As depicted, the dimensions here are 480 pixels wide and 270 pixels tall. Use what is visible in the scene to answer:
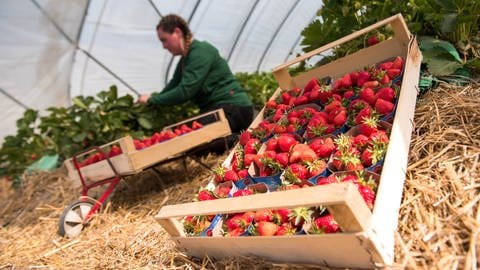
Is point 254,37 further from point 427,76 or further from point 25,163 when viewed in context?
point 427,76

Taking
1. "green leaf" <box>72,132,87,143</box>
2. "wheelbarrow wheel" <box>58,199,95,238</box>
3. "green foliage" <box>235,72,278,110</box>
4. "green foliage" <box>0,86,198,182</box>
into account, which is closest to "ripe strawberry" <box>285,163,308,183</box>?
"wheelbarrow wheel" <box>58,199,95,238</box>

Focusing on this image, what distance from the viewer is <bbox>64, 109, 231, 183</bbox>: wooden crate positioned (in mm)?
2765

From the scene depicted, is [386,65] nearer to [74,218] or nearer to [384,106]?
[384,106]

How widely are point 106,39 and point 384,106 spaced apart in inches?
186

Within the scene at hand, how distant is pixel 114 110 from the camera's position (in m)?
4.23

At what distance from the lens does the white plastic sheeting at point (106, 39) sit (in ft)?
17.4

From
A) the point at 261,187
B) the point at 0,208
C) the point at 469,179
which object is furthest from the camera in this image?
the point at 0,208

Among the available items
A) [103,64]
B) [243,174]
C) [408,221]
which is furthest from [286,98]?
[103,64]

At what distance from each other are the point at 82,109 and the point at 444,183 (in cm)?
359

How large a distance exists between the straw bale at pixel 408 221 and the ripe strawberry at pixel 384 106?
0.69ft

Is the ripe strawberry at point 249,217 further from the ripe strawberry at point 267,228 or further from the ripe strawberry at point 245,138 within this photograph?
the ripe strawberry at point 245,138

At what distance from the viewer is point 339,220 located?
50.8 inches

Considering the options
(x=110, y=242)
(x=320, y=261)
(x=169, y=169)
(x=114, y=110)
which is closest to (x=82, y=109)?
(x=114, y=110)

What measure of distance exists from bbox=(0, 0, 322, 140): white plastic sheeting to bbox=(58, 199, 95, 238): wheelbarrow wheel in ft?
9.90
